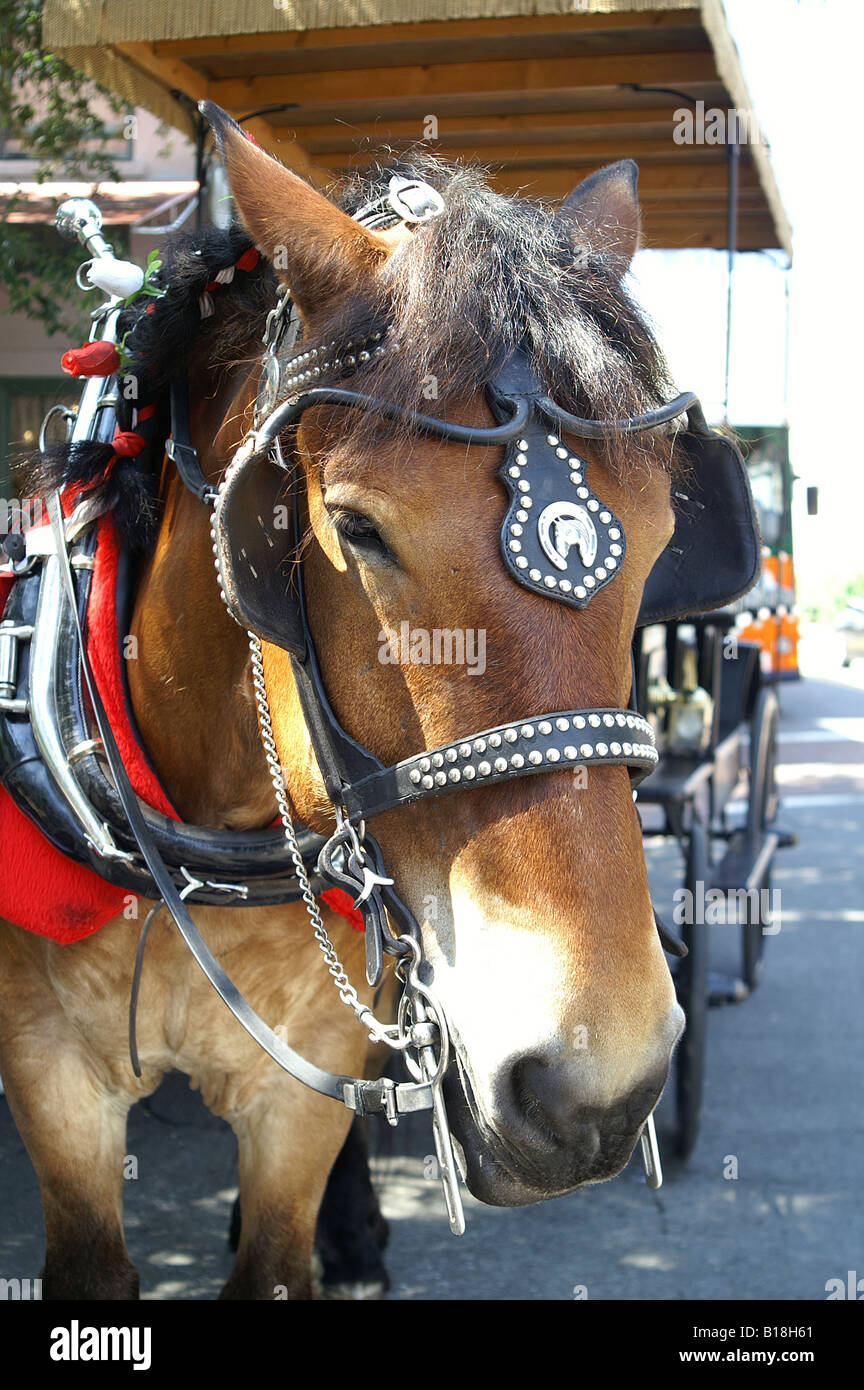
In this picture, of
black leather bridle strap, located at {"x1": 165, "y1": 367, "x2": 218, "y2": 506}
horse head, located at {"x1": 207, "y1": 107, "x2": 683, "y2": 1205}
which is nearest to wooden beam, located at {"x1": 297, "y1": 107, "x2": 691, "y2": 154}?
black leather bridle strap, located at {"x1": 165, "y1": 367, "x2": 218, "y2": 506}

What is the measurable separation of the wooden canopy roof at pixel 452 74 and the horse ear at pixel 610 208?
1.20m

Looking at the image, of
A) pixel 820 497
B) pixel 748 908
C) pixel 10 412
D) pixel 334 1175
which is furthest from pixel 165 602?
pixel 10 412

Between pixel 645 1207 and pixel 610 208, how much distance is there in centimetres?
284

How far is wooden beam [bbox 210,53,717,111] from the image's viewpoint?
3.61 metres

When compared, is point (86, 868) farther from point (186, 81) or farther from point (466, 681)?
point (186, 81)

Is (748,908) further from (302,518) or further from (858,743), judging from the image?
(858,743)

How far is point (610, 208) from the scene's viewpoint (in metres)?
1.75

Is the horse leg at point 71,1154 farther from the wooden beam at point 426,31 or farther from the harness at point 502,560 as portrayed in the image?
the wooden beam at point 426,31

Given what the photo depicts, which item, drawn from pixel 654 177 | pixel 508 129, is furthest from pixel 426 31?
pixel 654 177

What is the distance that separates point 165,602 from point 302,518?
0.43 meters

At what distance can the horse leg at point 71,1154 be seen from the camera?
6.46ft

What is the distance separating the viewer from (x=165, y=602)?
5.79ft

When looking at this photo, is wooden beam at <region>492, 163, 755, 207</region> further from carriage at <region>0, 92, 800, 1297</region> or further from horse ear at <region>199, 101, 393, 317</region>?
horse ear at <region>199, 101, 393, 317</region>

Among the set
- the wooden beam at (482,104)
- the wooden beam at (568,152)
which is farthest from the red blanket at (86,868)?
the wooden beam at (568,152)
